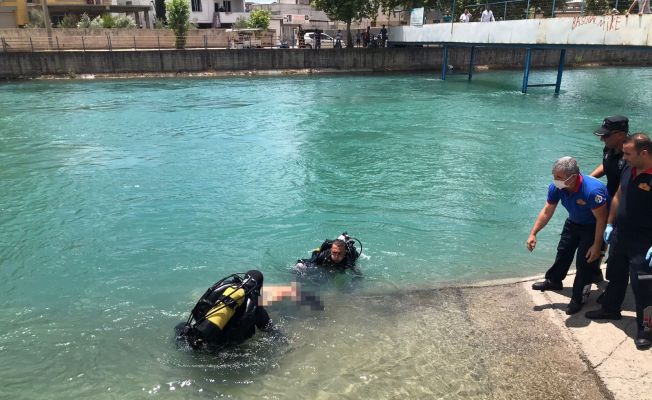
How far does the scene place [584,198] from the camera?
16.8 feet

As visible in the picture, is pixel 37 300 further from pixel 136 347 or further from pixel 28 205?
pixel 28 205

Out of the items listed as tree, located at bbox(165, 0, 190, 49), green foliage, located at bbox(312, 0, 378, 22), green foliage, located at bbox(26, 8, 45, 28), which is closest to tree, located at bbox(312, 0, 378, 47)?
green foliage, located at bbox(312, 0, 378, 22)

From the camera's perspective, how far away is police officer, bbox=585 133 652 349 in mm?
4473

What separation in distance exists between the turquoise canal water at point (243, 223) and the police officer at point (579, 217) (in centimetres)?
146

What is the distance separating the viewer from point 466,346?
209 inches

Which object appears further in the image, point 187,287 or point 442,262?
point 442,262

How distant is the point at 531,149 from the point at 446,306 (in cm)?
1150

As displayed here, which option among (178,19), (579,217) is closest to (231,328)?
(579,217)

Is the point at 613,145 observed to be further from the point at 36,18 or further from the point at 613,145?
the point at 36,18

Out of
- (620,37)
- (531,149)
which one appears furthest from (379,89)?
(531,149)

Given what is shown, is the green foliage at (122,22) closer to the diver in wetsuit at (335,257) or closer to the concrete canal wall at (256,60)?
the concrete canal wall at (256,60)

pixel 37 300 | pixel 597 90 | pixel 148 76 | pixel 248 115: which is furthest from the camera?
pixel 148 76

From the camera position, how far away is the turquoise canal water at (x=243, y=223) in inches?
213

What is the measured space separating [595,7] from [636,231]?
73.0ft
